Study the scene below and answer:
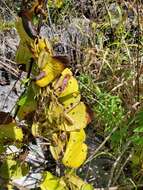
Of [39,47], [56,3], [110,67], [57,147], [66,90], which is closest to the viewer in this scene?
[39,47]

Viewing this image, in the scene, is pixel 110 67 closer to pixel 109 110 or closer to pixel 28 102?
pixel 109 110

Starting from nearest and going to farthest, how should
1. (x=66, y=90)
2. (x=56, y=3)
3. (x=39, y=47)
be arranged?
1. (x=39, y=47)
2. (x=66, y=90)
3. (x=56, y=3)

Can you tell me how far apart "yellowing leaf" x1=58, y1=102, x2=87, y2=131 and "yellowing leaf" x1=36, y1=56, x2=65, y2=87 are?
162 mm

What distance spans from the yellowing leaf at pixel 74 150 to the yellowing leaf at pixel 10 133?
0.49ft

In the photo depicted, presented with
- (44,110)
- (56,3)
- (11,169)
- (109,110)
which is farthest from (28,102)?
(56,3)

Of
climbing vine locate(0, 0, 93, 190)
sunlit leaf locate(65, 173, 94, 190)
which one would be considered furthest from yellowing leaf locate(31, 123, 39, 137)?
sunlit leaf locate(65, 173, 94, 190)

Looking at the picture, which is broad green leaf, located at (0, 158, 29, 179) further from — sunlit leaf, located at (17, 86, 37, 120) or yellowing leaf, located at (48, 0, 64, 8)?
yellowing leaf, located at (48, 0, 64, 8)

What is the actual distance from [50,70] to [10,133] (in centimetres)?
28

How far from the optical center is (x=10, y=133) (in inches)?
63.9

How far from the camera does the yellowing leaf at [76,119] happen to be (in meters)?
1.58

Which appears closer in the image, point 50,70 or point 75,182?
point 50,70

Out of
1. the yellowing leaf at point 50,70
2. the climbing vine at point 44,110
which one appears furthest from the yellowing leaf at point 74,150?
the yellowing leaf at point 50,70

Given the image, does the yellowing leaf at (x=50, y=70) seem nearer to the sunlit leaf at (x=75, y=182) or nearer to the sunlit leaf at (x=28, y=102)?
the sunlit leaf at (x=28, y=102)

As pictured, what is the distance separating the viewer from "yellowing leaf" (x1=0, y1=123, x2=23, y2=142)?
1.60m
